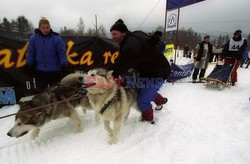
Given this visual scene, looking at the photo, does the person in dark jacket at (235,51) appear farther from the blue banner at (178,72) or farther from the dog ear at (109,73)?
the dog ear at (109,73)

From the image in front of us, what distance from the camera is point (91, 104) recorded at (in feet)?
8.45

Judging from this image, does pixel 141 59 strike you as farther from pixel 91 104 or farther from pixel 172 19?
pixel 172 19

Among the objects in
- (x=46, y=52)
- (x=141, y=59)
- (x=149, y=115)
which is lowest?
(x=149, y=115)

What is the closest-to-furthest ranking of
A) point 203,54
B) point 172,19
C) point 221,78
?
1. point 221,78
2. point 172,19
3. point 203,54

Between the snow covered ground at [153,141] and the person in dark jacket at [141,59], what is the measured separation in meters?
0.50

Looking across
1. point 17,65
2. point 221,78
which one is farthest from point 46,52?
point 221,78

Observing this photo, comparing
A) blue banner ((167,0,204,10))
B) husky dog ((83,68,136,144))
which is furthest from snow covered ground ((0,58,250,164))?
blue banner ((167,0,204,10))

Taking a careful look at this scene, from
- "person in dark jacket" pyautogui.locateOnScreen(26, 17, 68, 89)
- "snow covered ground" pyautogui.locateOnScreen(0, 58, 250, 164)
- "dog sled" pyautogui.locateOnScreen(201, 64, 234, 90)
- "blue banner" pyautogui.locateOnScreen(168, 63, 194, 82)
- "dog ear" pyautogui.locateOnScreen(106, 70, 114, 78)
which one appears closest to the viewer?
"snow covered ground" pyautogui.locateOnScreen(0, 58, 250, 164)

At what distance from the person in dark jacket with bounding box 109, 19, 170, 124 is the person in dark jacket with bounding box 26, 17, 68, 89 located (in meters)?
1.18

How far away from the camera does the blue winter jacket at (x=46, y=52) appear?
117 inches

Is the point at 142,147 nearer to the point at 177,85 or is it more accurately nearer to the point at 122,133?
the point at 122,133

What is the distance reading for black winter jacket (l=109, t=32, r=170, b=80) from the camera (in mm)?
2225

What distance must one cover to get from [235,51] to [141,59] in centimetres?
434

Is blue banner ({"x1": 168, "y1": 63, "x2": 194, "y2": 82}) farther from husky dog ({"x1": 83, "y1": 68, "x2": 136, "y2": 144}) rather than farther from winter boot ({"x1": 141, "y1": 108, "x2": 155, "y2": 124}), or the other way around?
husky dog ({"x1": 83, "y1": 68, "x2": 136, "y2": 144})
